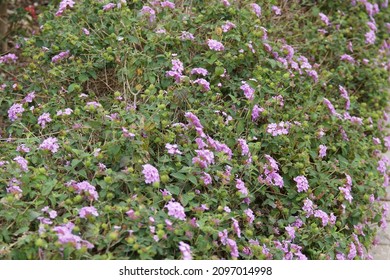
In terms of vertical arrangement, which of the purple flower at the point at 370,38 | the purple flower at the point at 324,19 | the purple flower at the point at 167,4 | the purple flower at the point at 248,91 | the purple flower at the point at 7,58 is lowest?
the purple flower at the point at 370,38

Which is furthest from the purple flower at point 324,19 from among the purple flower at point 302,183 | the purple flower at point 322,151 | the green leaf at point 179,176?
the green leaf at point 179,176

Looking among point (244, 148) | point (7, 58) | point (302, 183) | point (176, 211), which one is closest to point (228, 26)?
point (244, 148)

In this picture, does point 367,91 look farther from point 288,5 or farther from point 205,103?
point 205,103

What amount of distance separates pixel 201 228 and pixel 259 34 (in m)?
1.47

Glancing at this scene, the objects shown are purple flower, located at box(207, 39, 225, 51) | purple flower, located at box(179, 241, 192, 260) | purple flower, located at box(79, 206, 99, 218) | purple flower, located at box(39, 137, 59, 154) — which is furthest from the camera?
purple flower, located at box(207, 39, 225, 51)

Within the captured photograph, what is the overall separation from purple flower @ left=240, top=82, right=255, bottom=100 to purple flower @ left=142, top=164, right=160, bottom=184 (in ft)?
2.85

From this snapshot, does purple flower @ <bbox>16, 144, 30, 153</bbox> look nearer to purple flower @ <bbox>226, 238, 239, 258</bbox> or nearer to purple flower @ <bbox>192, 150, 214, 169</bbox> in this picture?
purple flower @ <bbox>192, 150, 214, 169</bbox>

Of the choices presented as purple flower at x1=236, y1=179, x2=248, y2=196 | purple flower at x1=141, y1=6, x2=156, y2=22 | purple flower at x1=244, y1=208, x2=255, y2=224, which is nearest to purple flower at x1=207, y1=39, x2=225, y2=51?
purple flower at x1=141, y1=6, x2=156, y2=22

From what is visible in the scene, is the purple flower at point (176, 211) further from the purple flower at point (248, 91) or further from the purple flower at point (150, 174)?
the purple flower at point (248, 91)

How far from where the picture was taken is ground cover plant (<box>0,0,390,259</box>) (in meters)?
2.54

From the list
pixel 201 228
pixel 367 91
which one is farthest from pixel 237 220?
pixel 367 91

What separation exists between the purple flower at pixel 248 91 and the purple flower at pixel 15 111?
1.11 m

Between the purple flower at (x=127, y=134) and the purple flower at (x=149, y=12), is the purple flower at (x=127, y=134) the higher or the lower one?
the lower one

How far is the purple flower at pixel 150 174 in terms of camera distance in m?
2.65
